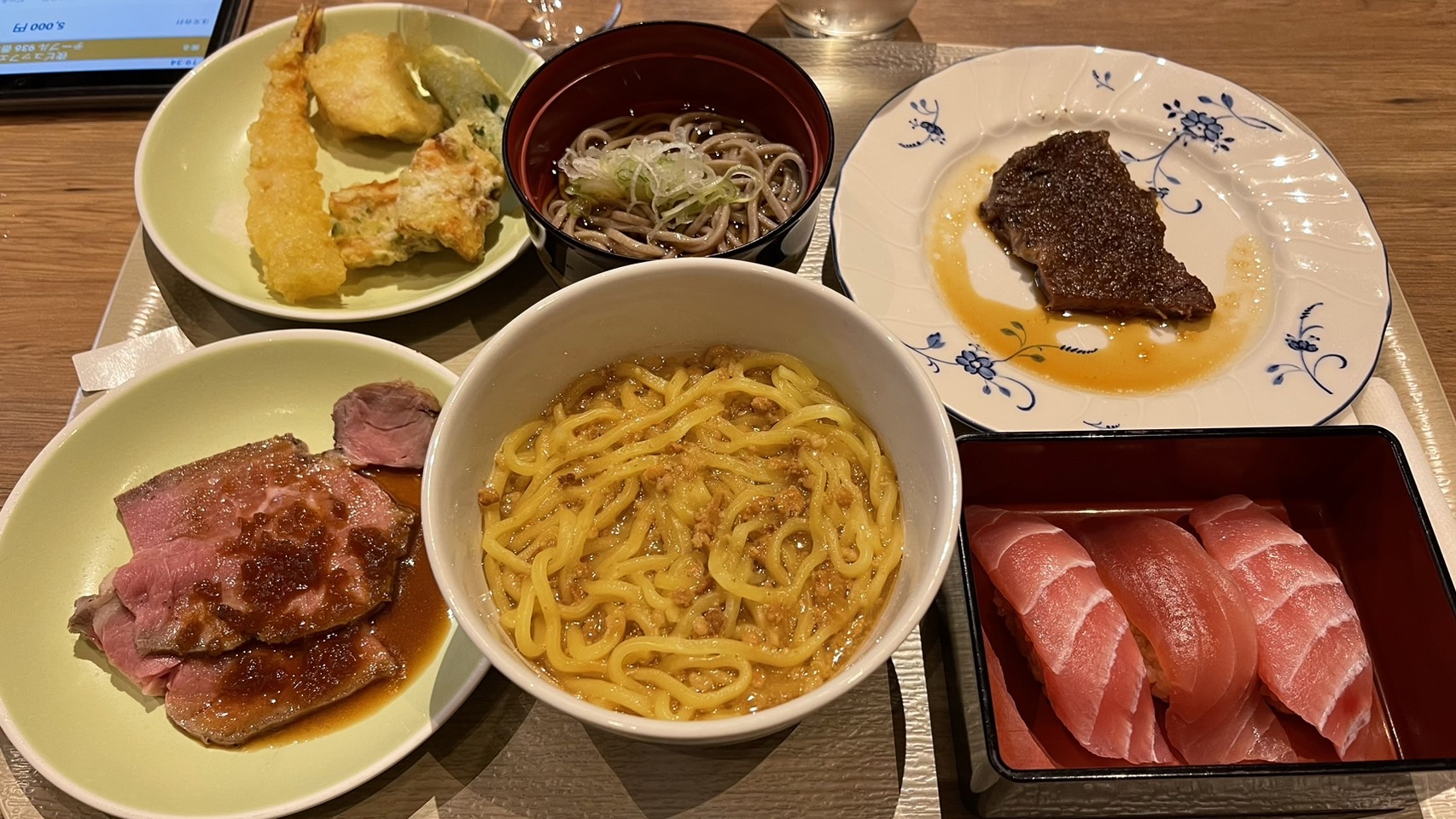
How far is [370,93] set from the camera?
84.4 inches

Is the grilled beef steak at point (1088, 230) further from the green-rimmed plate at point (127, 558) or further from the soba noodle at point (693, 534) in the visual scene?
the green-rimmed plate at point (127, 558)

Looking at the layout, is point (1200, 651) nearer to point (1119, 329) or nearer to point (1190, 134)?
point (1119, 329)

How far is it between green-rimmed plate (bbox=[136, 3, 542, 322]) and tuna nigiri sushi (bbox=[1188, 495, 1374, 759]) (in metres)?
1.54

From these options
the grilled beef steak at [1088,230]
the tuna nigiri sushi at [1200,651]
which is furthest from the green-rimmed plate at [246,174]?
the tuna nigiri sushi at [1200,651]

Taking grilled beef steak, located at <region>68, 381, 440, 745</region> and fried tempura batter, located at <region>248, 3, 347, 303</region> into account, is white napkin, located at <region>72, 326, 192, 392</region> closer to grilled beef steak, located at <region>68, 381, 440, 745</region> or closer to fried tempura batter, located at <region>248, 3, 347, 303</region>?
fried tempura batter, located at <region>248, 3, 347, 303</region>

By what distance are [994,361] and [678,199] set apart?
2.57ft

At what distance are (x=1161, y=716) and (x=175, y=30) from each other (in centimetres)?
293

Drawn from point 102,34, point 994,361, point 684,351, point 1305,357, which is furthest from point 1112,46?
point 102,34

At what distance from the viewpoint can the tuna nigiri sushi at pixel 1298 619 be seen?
1.31 meters

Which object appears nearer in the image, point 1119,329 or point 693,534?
point 693,534

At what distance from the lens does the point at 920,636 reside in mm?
1491

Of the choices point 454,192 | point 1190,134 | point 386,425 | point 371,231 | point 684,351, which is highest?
point 1190,134

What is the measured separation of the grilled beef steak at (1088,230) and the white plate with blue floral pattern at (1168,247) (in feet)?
0.18

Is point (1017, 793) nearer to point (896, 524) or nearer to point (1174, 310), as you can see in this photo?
point (896, 524)
